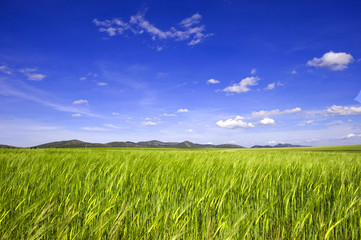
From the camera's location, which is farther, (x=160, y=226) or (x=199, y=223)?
(x=199, y=223)

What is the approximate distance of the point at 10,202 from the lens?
5.89 feet

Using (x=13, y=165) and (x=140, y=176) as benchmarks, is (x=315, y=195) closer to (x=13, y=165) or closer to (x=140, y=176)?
(x=140, y=176)

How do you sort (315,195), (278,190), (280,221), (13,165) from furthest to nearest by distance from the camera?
(13,165), (278,190), (315,195), (280,221)

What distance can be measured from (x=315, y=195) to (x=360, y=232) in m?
0.49

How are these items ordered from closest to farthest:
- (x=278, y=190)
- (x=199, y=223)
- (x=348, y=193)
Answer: (x=199, y=223) → (x=348, y=193) → (x=278, y=190)

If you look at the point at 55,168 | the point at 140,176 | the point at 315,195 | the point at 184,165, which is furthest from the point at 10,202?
the point at 315,195

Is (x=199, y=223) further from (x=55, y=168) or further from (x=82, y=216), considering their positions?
(x=55, y=168)

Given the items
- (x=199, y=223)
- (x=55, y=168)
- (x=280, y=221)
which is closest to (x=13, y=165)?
(x=55, y=168)

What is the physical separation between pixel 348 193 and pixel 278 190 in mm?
710

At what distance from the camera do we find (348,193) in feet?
7.27

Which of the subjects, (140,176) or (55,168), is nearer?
(140,176)

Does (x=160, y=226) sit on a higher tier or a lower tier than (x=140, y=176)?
lower

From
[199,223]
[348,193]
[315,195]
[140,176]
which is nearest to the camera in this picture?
[199,223]

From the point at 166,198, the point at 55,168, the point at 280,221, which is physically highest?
the point at 55,168
